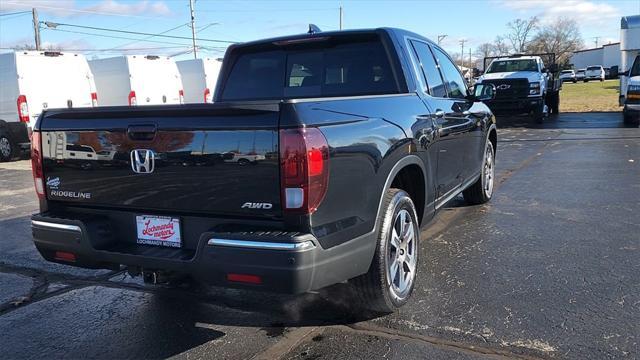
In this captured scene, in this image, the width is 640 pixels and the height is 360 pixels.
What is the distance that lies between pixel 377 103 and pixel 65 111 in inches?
79.2

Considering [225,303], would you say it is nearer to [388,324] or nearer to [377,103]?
[388,324]

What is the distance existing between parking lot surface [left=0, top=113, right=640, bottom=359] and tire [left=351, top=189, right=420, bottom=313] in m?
0.15

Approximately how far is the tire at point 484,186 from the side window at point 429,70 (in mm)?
1709

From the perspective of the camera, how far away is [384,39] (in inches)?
179

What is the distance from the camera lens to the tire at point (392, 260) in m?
3.60

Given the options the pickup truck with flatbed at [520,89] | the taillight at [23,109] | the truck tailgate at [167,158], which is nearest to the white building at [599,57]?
the pickup truck with flatbed at [520,89]

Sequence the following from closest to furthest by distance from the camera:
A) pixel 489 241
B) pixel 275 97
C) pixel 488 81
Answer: pixel 275 97 → pixel 489 241 → pixel 488 81

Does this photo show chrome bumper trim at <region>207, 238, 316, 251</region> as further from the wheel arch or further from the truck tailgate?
the wheel arch

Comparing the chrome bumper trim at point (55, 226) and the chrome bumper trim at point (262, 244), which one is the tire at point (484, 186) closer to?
the chrome bumper trim at point (262, 244)

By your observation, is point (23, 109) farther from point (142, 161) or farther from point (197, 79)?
point (142, 161)

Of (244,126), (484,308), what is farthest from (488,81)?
(244,126)

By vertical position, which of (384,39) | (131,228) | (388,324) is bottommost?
(388,324)

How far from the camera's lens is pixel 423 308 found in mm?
3982

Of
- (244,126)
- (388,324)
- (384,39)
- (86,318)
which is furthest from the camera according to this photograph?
(384,39)
